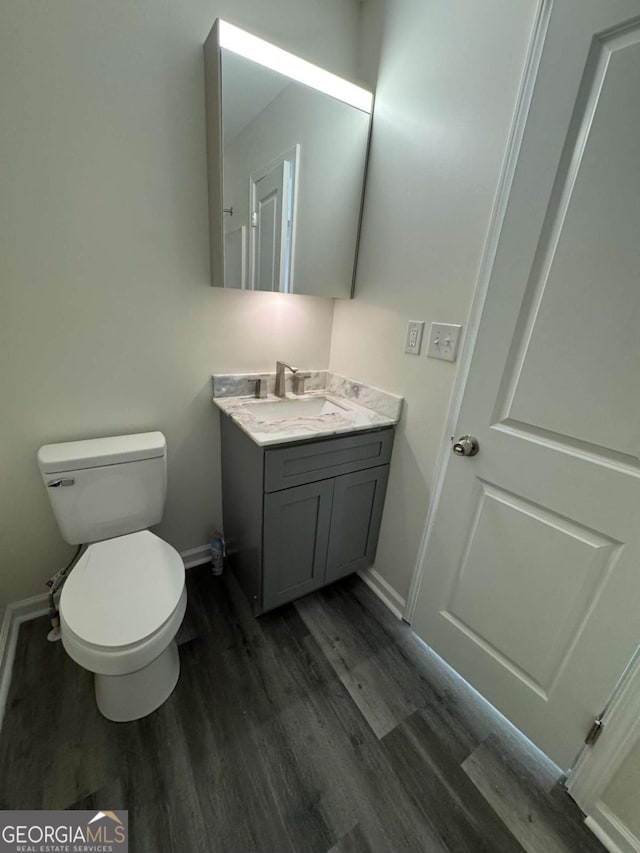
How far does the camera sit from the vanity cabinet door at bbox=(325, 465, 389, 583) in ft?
4.80

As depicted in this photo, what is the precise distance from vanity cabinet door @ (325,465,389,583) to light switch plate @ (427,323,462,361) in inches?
21.8

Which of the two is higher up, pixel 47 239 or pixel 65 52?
pixel 65 52

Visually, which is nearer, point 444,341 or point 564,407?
point 564,407

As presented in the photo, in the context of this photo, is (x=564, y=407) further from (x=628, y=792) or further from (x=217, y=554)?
(x=217, y=554)

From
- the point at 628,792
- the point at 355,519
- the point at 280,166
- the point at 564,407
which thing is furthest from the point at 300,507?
the point at 280,166

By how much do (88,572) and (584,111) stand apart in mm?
1894

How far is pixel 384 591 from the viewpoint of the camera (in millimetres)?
1667

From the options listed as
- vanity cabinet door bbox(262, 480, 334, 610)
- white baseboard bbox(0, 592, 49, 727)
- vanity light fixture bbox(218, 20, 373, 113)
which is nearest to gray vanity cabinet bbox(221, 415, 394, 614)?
vanity cabinet door bbox(262, 480, 334, 610)

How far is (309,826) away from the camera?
3.07 feet

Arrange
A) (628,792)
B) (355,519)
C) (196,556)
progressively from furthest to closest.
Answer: (196,556) < (355,519) < (628,792)

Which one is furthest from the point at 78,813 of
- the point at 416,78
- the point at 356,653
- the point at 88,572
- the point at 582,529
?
the point at 416,78

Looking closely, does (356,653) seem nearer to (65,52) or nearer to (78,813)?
(78,813)

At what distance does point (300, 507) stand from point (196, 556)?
2.67ft

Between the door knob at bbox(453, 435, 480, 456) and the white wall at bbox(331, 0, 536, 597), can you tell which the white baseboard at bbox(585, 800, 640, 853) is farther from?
the door knob at bbox(453, 435, 480, 456)
